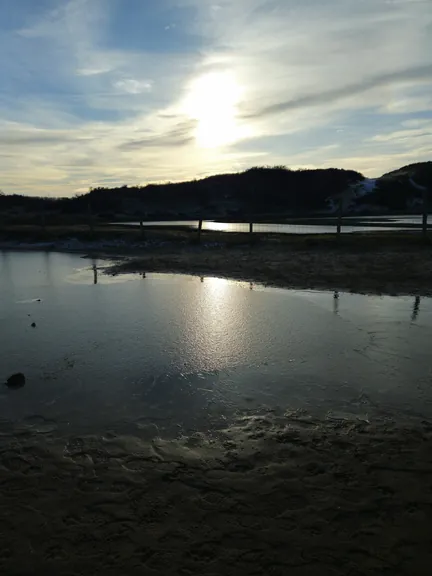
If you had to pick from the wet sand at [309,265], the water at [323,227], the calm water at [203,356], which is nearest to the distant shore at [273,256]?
the wet sand at [309,265]

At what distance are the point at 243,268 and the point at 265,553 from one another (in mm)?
15640

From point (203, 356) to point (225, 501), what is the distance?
3868 mm

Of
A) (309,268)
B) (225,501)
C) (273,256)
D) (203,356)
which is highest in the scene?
(273,256)

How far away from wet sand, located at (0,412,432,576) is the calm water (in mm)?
536

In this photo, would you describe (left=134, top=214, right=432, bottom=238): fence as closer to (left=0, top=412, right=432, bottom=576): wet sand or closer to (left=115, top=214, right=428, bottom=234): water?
(left=115, top=214, right=428, bottom=234): water

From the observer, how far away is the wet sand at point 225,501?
10.5 ft

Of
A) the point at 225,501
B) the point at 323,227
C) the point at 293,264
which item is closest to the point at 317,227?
the point at 323,227

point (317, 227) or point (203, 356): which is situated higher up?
point (317, 227)

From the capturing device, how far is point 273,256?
2186 cm

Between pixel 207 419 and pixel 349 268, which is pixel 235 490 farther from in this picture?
pixel 349 268

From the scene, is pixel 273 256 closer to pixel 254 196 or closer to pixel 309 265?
pixel 309 265

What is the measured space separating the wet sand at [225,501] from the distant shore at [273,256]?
9.38 m

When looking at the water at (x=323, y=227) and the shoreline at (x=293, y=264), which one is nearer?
the shoreline at (x=293, y=264)

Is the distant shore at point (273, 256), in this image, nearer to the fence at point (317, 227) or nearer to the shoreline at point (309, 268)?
the shoreline at point (309, 268)
